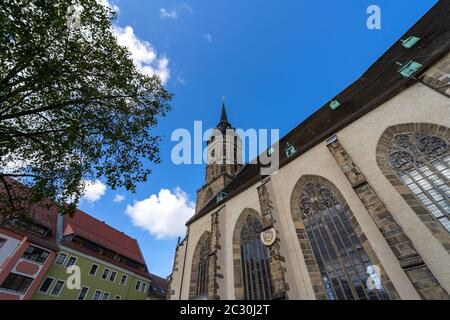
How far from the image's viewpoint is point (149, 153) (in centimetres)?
A: 839

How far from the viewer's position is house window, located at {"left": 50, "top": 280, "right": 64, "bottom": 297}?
18.4 meters

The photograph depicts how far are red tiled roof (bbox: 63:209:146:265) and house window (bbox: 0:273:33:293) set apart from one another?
17.1ft

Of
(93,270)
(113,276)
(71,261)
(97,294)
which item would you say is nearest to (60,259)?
(71,261)

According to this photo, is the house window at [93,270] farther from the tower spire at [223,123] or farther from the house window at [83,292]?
the tower spire at [223,123]

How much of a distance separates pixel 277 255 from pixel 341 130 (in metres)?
6.58

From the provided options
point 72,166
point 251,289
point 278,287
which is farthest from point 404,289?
point 72,166

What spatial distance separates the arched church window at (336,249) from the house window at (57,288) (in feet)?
70.9

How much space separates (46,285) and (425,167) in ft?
86.1

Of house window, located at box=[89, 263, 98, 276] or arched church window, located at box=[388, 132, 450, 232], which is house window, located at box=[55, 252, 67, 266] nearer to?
house window, located at box=[89, 263, 98, 276]

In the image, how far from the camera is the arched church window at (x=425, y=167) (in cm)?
687

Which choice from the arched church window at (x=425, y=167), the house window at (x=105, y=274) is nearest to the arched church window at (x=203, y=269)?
the arched church window at (x=425, y=167)

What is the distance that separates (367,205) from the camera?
742 centimetres

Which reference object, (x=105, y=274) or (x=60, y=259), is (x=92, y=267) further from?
(x=60, y=259)

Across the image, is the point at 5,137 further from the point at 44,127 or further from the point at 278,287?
the point at 278,287
